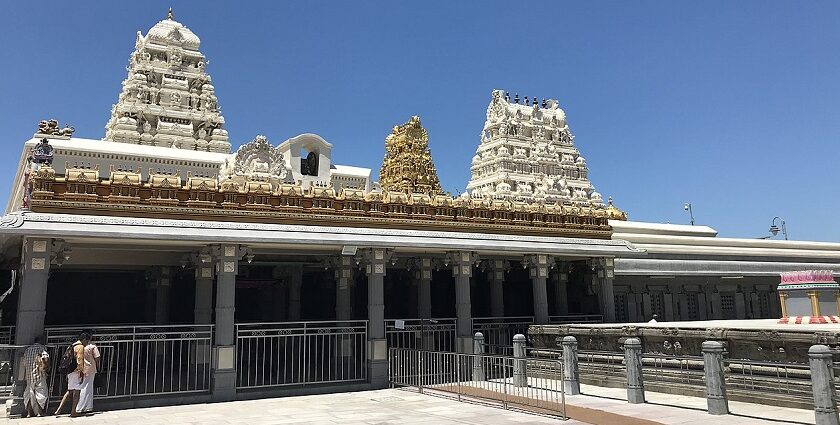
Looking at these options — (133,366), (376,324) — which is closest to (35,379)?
(133,366)

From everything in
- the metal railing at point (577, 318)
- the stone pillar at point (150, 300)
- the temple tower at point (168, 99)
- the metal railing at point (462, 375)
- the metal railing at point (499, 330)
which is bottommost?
the metal railing at point (462, 375)

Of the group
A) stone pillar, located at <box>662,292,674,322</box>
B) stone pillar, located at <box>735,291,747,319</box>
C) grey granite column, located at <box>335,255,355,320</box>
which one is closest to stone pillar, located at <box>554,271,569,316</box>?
stone pillar, located at <box>662,292,674,322</box>

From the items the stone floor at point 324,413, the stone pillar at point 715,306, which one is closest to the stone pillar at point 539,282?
the stone floor at point 324,413

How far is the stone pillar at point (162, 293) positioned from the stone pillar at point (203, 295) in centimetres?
340

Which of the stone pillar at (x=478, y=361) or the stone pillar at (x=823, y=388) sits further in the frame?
the stone pillar at (x=478, y=361)

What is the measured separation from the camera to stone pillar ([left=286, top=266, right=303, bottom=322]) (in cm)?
2198

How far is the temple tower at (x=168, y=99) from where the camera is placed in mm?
38750

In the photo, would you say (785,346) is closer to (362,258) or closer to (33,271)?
(362,258)

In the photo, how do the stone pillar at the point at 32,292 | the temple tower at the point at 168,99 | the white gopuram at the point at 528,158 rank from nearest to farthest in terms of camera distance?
the stone pillar at the point at 32,292, the temple tower at the point at 168,99, the white gopuram at the point at 528,158

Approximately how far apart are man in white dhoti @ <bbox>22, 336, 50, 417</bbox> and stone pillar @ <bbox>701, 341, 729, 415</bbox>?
13.8 m

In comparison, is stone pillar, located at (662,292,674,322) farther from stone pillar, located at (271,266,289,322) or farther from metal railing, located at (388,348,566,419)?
stone pillar, located at (271,266,289,322)

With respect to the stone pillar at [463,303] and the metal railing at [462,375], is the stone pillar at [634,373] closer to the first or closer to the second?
the metal railing at [462,375]

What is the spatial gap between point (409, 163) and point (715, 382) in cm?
1625

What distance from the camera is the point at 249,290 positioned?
22.6 metres
